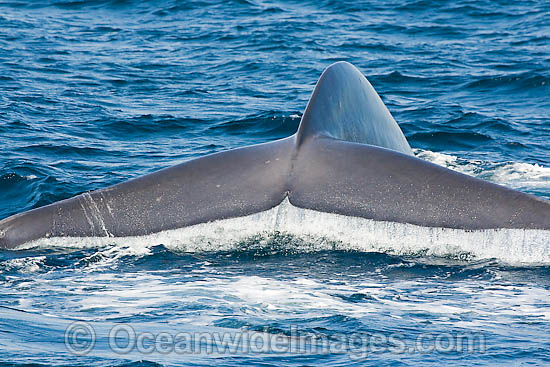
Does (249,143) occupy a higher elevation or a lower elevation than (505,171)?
higher

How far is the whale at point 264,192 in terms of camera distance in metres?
7.15

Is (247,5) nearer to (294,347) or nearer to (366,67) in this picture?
(366,67)

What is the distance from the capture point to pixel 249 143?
14039mm

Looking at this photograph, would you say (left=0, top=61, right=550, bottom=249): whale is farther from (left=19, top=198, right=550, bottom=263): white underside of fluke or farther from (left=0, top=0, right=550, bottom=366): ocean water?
(left=0, top=0, right=550, bottom=366): ocean water

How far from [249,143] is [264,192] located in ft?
22.1
